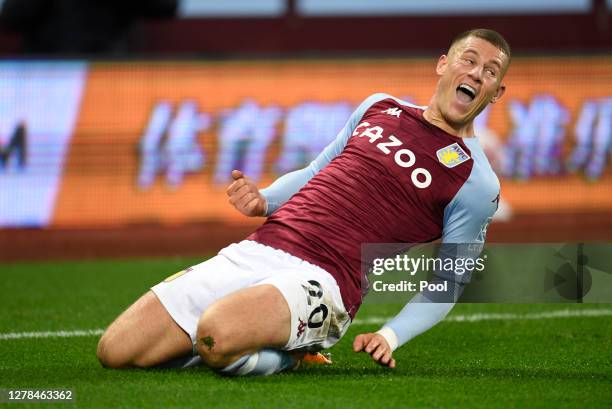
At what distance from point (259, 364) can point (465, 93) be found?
1.41m

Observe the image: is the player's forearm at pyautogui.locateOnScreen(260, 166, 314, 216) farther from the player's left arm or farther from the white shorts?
the player's left arm

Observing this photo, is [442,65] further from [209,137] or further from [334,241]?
[209,137]

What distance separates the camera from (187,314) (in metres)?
4.65

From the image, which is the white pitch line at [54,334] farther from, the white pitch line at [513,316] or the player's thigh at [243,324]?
the player's thigh at [243,324]

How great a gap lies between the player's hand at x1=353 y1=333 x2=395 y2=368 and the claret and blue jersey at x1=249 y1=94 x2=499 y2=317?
0.24m

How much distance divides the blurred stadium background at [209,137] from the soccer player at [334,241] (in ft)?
15.9

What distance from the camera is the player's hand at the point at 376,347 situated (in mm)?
4484

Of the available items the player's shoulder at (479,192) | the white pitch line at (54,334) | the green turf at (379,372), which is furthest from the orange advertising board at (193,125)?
the player's shoulder at (479,192)

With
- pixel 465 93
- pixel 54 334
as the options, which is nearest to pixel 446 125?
pixel 465 93

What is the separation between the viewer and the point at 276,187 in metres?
5.10

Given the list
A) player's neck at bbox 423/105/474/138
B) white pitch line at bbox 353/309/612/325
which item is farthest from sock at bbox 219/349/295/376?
white pitch line at bbox 353/309/612/325

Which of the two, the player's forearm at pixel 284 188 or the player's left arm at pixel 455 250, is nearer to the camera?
the player's left arm at pixel 455 250

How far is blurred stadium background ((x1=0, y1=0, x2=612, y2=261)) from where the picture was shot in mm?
9641

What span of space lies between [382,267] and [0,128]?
216 inches
